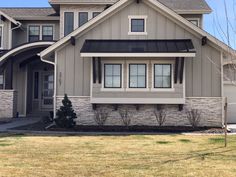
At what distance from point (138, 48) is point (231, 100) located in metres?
7.37

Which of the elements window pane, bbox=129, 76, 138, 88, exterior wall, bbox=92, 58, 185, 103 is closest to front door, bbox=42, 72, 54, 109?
exterior wall, bbox=92, 58, 185, 103

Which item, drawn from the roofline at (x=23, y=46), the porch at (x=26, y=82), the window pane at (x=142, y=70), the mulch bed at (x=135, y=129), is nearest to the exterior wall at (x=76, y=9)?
the roofline at (x=23, y=46)

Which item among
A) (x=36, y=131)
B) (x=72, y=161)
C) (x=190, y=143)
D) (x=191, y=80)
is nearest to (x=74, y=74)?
(x=36, y=131)

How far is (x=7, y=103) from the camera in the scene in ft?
68.1

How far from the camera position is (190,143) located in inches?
459

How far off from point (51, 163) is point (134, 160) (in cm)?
203

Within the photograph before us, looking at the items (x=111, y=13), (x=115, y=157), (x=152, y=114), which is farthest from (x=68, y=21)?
(x=115, y=157)

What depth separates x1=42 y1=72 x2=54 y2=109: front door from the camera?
24.0m

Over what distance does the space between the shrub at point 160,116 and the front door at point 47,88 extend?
9.67 m

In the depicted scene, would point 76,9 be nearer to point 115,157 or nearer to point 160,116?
point 160,116

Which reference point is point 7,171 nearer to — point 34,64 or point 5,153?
point 5,153

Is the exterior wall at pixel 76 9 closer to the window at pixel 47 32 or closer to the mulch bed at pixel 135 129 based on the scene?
the window at pixel 47 32

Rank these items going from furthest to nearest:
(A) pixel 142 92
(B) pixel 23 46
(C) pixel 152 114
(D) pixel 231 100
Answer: (D) pixel 231 100
(B) pixel 23 46
(C) pixel 152 114
(A) pixel 142 92

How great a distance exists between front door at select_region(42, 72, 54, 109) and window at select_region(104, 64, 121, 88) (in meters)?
8.27
